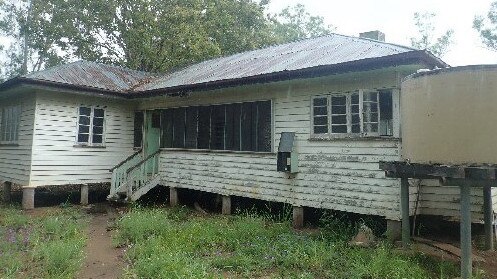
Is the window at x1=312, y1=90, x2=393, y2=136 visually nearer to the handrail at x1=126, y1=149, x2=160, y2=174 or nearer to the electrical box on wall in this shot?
the electrical box on wall

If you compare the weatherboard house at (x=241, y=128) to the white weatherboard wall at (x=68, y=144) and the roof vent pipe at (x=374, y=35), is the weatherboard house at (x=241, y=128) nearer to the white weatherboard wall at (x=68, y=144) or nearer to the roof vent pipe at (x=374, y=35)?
the white weatherboard wall at (x=68, y=144)

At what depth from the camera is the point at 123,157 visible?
13102 millimetres

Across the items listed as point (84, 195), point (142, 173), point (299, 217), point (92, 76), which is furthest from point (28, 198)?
point (299, 217)

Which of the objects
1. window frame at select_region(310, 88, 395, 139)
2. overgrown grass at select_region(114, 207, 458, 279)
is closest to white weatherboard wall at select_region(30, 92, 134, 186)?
overgrown grass at select_region(114, 207, 458, 279)

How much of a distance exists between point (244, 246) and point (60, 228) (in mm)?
4170

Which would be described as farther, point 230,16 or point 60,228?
point 230,16

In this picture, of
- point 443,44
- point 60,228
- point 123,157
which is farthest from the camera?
point 443,44

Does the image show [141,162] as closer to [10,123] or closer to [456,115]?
[10,123]

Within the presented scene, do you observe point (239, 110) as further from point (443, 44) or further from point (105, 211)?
point (443, 44)

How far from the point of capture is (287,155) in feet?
28.2

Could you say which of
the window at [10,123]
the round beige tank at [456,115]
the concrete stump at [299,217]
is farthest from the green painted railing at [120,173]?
the round beige tank at [456,115]

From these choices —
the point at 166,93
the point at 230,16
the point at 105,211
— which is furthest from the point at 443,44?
the point at 105,211

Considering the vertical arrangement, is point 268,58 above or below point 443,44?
below

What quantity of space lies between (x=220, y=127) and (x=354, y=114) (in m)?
4.09
